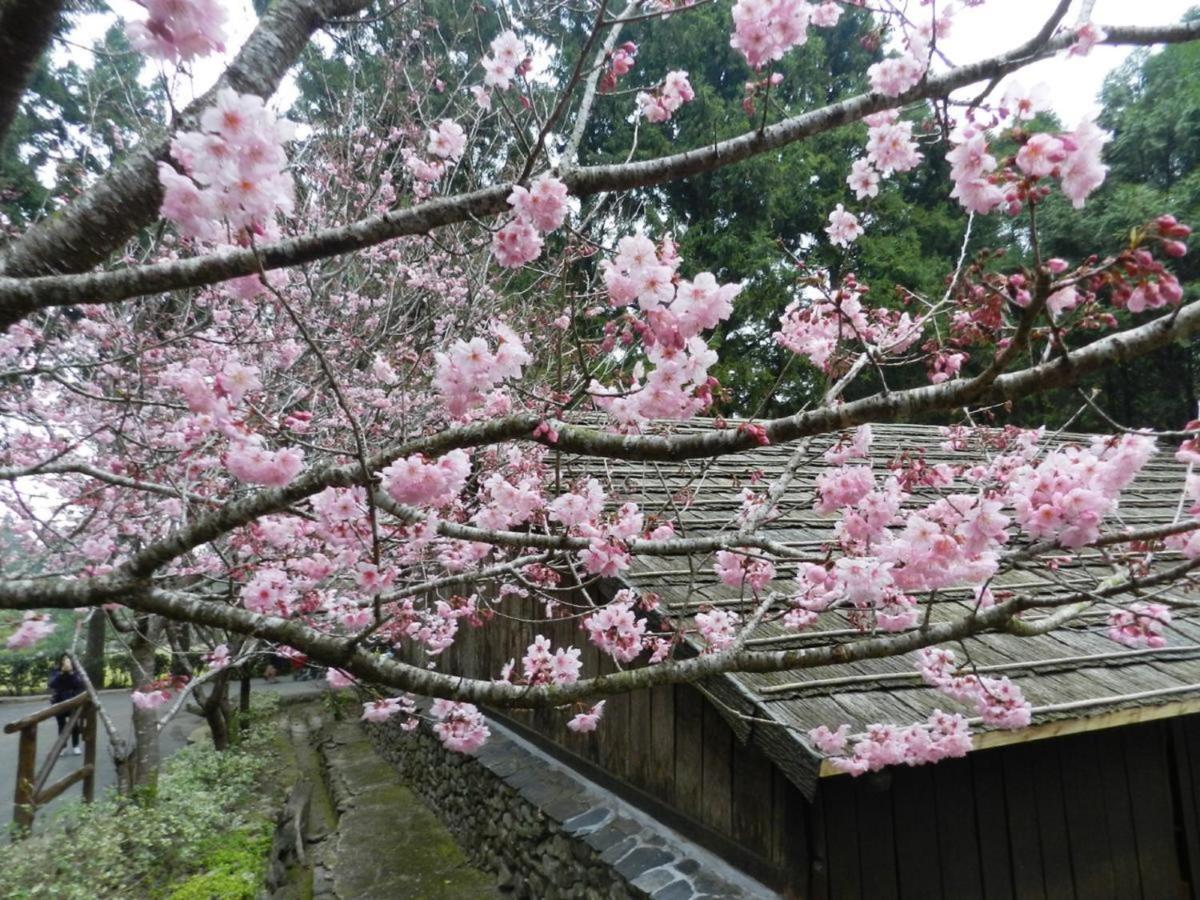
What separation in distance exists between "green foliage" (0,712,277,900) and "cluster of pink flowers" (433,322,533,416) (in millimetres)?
4877

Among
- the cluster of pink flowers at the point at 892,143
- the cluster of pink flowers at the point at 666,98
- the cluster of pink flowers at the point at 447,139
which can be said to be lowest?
the cluster of pink flowers at the point at 892,143

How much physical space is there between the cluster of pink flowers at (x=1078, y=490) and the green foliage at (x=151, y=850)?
5666 millimetres

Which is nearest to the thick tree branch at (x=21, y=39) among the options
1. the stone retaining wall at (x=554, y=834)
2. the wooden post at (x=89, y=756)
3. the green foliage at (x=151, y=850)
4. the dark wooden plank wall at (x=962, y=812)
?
the dark wooden plank wall at (x=962, y=812)

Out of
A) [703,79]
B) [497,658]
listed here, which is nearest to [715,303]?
[497,658]

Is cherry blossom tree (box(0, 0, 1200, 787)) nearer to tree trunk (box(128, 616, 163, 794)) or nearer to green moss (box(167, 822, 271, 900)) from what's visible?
green moss (box(167, 822, 271, 900))

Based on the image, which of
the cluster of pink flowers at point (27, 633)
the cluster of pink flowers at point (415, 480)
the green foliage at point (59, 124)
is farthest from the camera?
the green foliage at point (59, 124)

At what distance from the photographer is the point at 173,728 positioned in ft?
41.2

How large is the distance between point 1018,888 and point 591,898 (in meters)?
2.31

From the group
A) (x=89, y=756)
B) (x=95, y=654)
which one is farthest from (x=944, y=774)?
(x=95, y=654)

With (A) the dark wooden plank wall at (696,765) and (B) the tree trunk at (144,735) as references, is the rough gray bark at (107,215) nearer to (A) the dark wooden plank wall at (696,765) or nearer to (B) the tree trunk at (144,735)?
(A) the dark wooden plank wall at (696,765)

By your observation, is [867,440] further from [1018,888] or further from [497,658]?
[497,658]

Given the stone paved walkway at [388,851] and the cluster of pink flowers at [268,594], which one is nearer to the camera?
the cluster of pink flowers at [268,594]

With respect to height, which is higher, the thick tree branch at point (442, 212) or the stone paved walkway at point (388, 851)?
the thick tree branch at point (442, 212)

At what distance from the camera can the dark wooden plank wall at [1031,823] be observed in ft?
10.6
